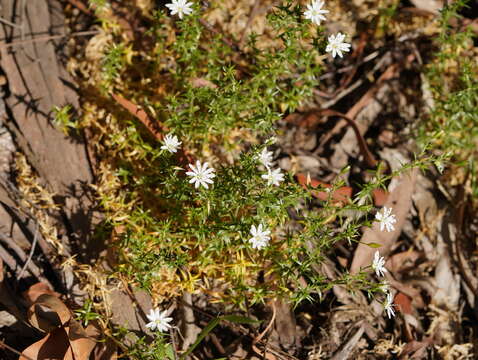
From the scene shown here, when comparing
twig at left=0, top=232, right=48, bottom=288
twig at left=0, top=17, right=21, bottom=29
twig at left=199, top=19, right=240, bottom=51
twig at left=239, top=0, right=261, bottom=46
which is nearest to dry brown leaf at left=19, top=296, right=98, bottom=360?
twig at left=0, top=232, right=48, bottom=288

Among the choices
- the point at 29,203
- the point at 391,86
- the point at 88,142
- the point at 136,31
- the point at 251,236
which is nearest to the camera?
the point at 251,236

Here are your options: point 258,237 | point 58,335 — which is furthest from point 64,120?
point 258,237

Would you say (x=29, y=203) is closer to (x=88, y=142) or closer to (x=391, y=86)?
(x=88, y=142)

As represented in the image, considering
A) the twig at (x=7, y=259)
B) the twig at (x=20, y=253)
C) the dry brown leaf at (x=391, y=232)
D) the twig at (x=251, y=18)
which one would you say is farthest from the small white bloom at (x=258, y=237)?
the twig at (x=251, y=18)

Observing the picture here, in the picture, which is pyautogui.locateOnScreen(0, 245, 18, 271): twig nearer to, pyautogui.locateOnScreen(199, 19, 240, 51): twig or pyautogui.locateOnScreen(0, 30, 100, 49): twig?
pyautogui.locateOnScreen(0, 30, 100, 49): twig

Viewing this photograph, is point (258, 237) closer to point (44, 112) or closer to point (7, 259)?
point (7, 259)

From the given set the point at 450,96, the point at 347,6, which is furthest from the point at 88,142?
the point at 450,96
